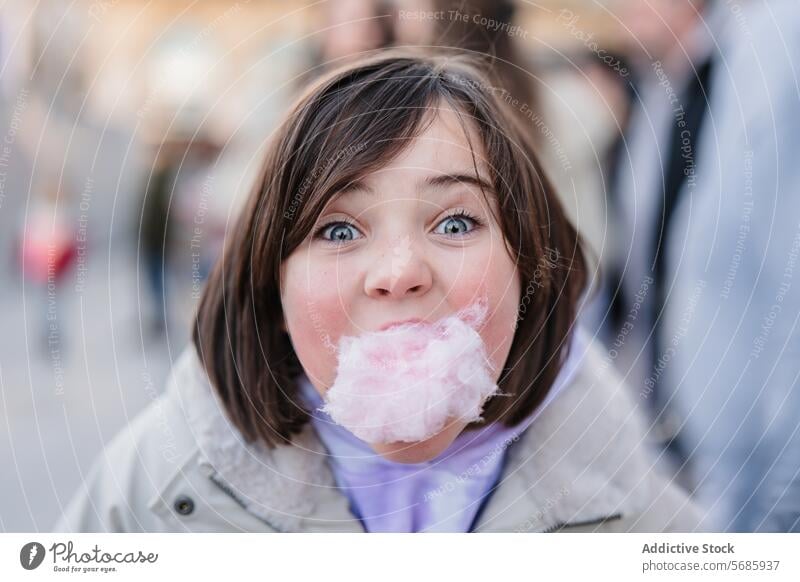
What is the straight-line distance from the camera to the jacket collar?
121 centimetres

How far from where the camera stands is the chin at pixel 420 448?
120cm

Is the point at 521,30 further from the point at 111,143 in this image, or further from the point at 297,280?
the point at 111,143

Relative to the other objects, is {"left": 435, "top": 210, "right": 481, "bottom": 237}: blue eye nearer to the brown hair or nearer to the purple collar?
the brown hair

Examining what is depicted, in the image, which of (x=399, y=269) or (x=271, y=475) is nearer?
(x=399, y=269)

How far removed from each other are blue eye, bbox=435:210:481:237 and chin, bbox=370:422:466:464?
0.27 meters

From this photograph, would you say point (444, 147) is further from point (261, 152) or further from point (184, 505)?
point (184, 505)

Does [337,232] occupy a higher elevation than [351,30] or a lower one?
lower

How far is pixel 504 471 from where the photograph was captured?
1216 millimetres

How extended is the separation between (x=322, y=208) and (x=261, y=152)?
4.9 inches

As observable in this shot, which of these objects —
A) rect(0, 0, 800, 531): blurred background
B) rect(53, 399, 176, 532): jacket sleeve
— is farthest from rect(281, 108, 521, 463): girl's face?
rect(53, 399, 176, 532): jacket sleeve

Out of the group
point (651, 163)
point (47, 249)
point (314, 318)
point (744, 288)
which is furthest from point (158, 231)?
point (744, 288)

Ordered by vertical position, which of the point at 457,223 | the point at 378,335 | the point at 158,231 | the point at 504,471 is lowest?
the point at 504,471
